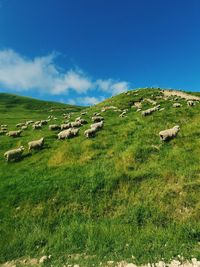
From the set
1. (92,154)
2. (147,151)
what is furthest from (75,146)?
(147,151)

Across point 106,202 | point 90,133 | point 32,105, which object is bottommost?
point 106,202

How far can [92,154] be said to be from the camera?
1841 centimetres

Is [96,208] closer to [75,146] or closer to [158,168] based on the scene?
[158,168]

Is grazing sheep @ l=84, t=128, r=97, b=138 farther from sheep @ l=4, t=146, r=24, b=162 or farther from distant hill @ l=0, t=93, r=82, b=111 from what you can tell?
distant hill @ l=0, t=93, r=82, b=111

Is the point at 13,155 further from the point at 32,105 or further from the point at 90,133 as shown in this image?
the point at 32,105

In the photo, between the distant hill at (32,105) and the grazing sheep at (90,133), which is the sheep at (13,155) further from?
the distant hill at (32,105)

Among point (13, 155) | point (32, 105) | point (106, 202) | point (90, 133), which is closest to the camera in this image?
point (106, 202)

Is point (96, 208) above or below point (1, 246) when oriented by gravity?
above

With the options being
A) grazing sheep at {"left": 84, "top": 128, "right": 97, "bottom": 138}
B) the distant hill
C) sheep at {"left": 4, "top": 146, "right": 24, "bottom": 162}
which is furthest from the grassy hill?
the distant hill

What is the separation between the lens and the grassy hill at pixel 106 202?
10177 mm

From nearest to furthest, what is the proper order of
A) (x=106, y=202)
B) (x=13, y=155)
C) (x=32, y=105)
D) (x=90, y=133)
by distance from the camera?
(x=106, y=202), (x=13, y=155), (x=90, y=133), (x=32, y=105)

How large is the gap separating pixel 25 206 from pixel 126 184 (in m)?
5.69

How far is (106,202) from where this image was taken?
12969 millimetres

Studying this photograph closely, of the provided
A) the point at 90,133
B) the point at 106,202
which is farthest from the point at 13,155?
the point at 106,202
